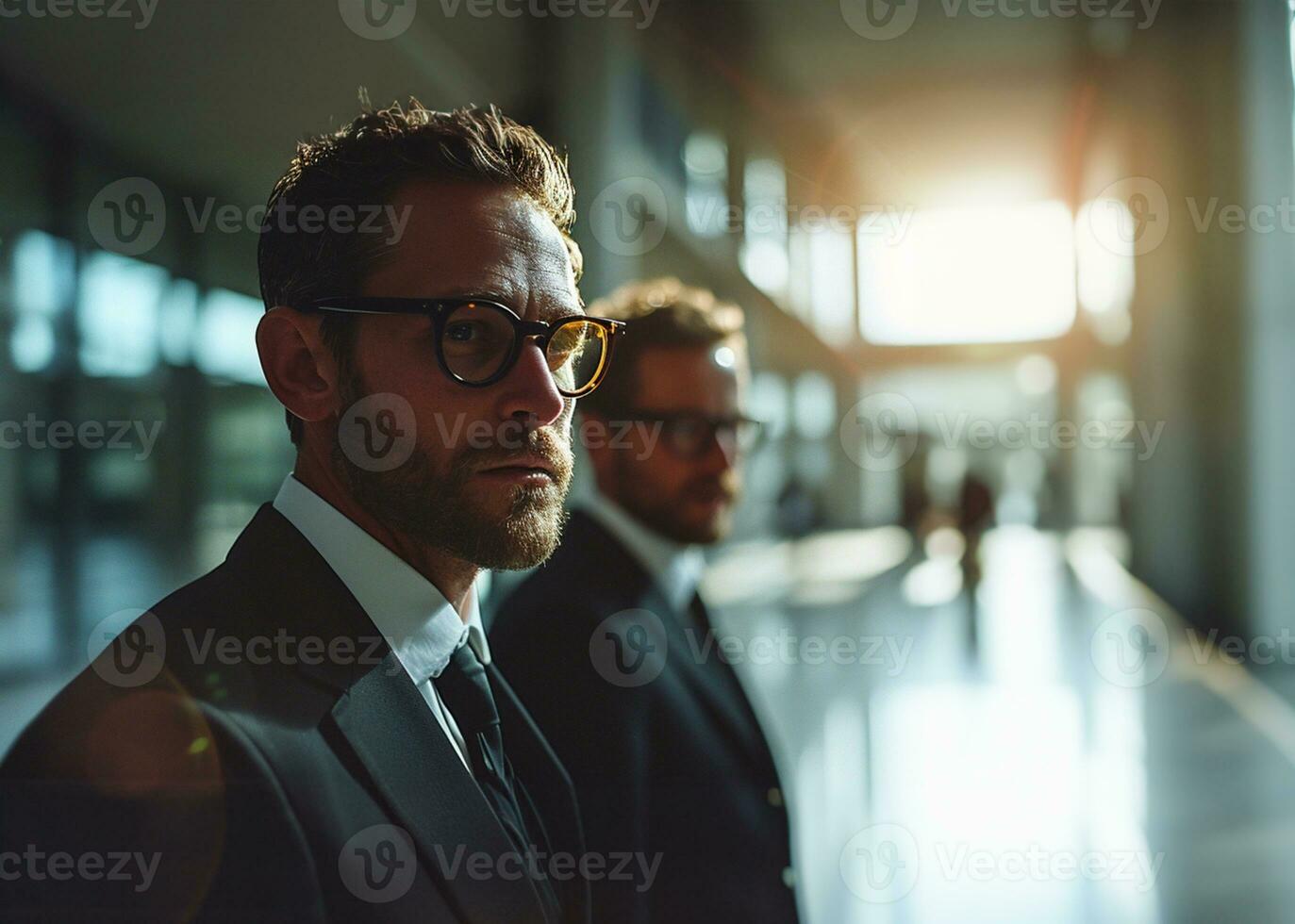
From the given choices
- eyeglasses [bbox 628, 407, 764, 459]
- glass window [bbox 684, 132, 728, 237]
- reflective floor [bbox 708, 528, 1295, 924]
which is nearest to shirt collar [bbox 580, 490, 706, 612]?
eyeglasses [bbox 628, 407, 764, 459]

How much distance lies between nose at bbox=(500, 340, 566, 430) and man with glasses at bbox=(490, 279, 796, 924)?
1.85ft

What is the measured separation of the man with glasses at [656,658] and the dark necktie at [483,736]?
33 cm

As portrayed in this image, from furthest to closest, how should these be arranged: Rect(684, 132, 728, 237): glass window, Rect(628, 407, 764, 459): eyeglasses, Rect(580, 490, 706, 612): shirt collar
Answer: Rect(684, 132, 728, 237): glass window < Rect(628, 407, 764, 459): eyeglasses < Rect(580, 490, 706, 612): shirt collar

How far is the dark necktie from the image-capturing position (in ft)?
3.06

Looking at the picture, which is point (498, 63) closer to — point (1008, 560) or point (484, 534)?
point (484, 534)

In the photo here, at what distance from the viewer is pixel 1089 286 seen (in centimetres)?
1689

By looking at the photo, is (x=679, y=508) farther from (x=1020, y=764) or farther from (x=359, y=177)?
(x=1020, y=764)

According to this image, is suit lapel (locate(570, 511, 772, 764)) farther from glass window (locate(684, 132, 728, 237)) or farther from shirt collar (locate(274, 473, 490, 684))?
glass window (locate(684, 132, 728, 237))

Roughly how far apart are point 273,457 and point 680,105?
7533 mm

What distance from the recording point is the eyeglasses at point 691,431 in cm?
172

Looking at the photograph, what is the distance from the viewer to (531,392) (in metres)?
0.91

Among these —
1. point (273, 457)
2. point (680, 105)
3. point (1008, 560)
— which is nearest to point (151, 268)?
point (273, 457)

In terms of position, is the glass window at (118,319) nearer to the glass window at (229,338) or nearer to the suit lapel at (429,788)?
the glass window at (229,338)

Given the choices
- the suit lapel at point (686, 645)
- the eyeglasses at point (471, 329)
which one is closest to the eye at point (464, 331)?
A: the eyeglasses at point (471, 329)
